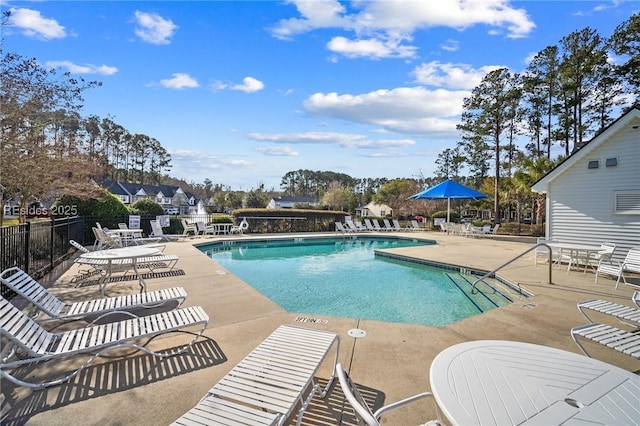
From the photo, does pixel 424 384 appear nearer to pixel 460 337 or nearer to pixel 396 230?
pixel 460 337

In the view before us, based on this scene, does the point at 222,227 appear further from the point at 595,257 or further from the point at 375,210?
the point at 375,210

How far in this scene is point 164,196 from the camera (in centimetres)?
5534

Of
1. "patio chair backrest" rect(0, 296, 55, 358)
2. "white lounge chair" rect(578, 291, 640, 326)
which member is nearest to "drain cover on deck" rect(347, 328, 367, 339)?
"white lounge chair" rect(578, 291, 640, 326)

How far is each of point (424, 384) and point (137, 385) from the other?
2.49 m

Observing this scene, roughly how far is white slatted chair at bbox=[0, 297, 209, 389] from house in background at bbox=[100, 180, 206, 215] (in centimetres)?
4839

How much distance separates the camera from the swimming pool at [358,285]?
6035mm

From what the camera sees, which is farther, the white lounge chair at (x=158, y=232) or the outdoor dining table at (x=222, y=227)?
the outdoor dining table at (x=222, y=227)

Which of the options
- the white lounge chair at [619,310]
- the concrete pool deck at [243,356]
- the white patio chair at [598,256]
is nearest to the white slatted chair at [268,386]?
the concrete pool deck at [243,356]

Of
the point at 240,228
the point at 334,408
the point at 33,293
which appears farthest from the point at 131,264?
the point at 240,228

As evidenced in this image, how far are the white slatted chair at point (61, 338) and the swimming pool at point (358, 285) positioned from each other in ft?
8.16

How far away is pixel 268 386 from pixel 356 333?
6.69ft

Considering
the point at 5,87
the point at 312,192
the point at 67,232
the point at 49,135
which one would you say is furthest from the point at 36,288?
the point at 312,192

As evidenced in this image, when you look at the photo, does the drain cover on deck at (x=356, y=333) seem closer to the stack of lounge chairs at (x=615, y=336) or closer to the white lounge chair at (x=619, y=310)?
the stack of lounge chairs at (x=615, y=336)

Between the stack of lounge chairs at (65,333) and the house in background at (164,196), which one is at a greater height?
the house in background at (164,196)
